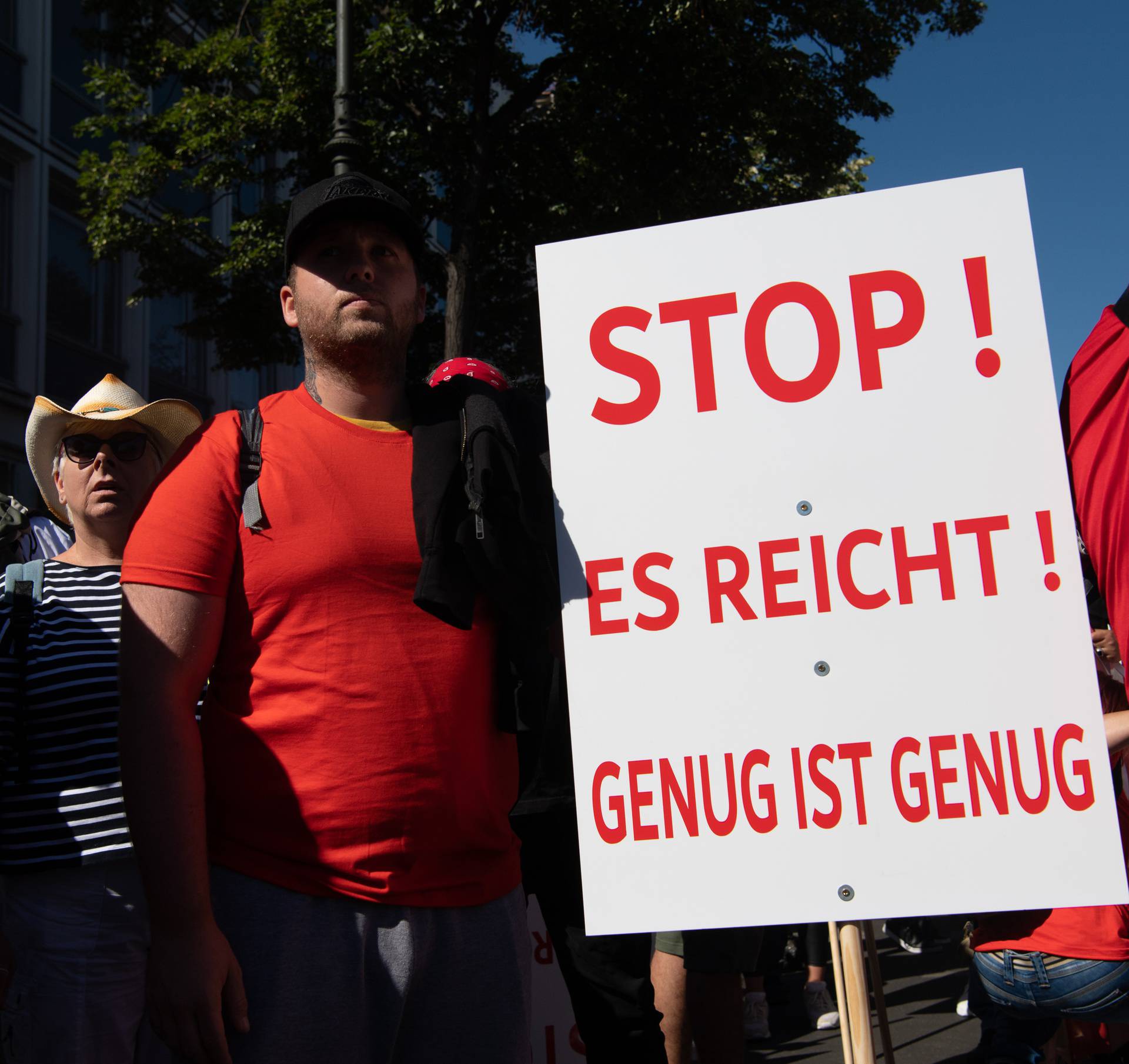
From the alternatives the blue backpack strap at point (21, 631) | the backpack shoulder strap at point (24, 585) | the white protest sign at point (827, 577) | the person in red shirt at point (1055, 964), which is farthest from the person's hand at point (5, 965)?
the person in red shirt at point (1055, 964)

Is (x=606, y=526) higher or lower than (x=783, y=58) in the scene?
lower

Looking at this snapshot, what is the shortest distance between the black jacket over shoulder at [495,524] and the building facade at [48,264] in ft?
38.5

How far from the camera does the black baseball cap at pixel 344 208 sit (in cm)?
188

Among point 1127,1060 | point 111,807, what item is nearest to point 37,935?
point 111,807

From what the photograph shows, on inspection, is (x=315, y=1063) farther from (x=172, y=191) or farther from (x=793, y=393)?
(x=172, y=191)

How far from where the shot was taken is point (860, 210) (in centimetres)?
177

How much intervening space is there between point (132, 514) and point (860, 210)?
6.52 ft

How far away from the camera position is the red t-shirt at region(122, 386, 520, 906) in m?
1.68

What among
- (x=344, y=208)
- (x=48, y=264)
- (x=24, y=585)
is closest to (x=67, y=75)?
(x=48, y=264)

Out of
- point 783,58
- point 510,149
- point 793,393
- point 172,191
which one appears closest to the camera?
point 793,393

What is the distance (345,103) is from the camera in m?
7.88

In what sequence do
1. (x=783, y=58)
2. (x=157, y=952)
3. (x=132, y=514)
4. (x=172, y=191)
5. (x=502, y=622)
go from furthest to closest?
(x=172, y=191) < (x=783, y=58) < (x=132, y=514) < (x=502, y=622) < (x=157, y=952)

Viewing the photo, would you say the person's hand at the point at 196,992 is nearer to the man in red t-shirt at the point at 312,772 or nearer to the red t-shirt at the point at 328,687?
the man in red t-shirt at the point at 312,772

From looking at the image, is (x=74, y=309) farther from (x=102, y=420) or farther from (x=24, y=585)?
(x=24, y=585)
